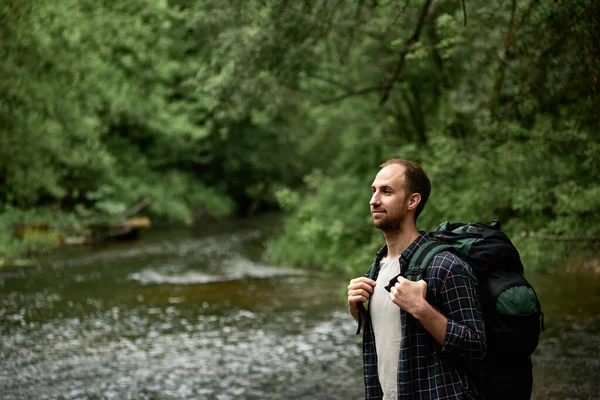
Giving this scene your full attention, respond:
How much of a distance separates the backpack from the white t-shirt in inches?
5.2

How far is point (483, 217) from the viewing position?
27.7 feet

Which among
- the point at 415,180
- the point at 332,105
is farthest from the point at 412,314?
the point at 332,105

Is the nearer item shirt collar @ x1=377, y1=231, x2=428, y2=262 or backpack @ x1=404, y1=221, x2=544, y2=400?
backpack @ x1=404, y1=221, x2=544, y2=400

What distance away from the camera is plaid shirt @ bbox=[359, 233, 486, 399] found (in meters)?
3.00

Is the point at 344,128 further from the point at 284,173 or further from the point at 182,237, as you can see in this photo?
the point at 284,173

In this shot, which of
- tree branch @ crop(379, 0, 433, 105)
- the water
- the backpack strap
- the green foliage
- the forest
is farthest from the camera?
the water

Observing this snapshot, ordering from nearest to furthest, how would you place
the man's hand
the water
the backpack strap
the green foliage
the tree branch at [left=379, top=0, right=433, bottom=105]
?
1. the man's hand
2. the backpack strap
3. the green foliage
4. the tree branch at [left=379, top=0, right=433, bottom=105]
5. the water

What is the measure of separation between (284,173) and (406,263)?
4143 cm

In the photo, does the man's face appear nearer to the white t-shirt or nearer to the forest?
the white t-shirt

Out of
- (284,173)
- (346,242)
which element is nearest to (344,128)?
(346,242)

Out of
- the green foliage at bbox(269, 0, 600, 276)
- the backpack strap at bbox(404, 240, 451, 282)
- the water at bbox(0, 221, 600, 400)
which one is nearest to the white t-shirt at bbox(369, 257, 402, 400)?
the backpack strap at bbox(404, 240, 451, 282)

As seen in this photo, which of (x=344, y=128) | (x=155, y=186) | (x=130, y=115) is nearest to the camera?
(x=344, y=128)

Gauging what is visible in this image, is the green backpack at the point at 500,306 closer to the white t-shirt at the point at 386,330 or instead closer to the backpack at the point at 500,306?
the backpack at the point at 500,306

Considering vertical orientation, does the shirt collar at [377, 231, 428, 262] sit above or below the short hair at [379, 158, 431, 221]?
below
